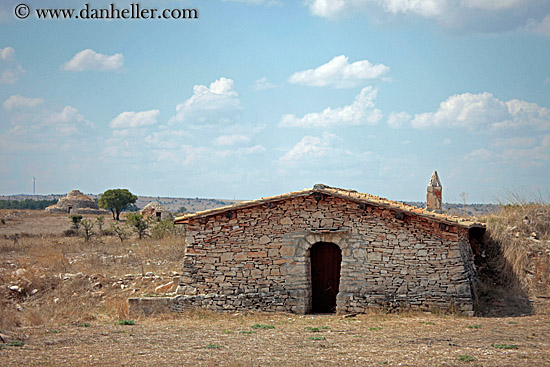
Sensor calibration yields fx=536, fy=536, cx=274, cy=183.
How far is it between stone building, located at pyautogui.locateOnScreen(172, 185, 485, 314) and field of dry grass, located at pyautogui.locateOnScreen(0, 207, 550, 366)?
0.47 m

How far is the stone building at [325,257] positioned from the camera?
12891 millimetres

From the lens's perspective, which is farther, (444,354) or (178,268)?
(178,268)

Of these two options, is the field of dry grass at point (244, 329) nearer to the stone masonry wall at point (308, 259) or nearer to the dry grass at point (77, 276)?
→ the dry grass at point (77, 276)

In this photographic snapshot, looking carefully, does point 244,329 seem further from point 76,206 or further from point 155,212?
point 76,206

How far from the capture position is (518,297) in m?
14.3

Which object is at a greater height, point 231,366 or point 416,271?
point 416,271

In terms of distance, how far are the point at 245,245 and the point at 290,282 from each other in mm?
1503

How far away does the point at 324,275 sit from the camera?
47.4 ft

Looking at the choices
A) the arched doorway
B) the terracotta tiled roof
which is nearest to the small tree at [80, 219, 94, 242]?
the terracotta tiled roof

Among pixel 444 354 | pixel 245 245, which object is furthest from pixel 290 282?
pixel 444 354

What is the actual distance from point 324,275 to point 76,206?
4585cm

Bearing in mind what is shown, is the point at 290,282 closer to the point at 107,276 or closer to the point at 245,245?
the point at 245,245

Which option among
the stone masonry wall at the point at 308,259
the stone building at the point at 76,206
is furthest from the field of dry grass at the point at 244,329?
the stone building at the point at 76,206

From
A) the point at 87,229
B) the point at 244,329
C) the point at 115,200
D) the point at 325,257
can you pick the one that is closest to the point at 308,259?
the point at 325,257
